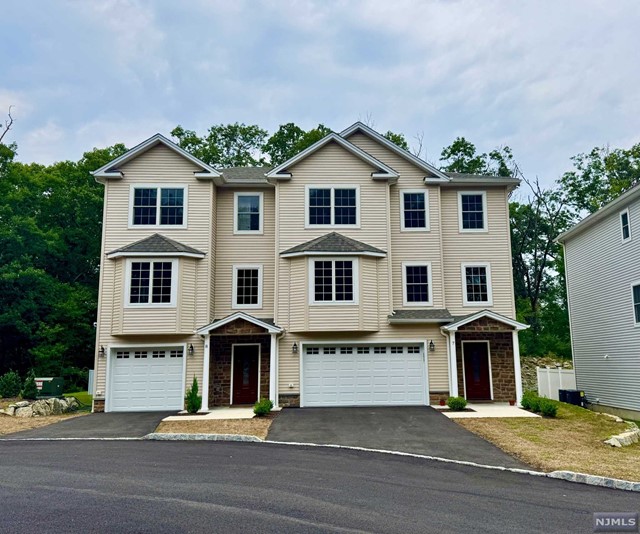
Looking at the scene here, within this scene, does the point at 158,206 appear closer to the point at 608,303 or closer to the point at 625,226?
the point at 625,226

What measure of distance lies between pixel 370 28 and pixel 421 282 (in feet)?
32.9

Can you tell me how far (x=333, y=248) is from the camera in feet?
56.0

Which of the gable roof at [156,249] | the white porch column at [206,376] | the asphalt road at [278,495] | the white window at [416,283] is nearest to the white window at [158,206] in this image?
the gable roof at [156,249]

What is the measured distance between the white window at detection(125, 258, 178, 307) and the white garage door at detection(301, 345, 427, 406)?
17.4ft

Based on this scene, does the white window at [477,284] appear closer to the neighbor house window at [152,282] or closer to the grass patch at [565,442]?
the grass patch at [565,442]

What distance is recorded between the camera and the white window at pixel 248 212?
1880 centimetres

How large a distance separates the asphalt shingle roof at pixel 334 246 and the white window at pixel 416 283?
1475mm

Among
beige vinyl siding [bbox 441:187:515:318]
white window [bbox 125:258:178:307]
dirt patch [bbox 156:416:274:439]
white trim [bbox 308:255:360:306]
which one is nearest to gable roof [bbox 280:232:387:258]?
white trim [bbox 308:255:360:306]

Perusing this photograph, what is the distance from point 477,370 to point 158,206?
43.9 ft

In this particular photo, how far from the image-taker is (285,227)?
59.1 ft

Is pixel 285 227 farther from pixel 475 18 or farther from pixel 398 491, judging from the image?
pixel 398 491

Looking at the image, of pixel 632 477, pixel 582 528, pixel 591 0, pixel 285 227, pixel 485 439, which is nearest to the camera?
pixel 582 528

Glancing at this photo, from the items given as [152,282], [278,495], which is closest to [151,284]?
[152,282]

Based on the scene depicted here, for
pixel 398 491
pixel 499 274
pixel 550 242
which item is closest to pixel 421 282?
pixel 499 274
